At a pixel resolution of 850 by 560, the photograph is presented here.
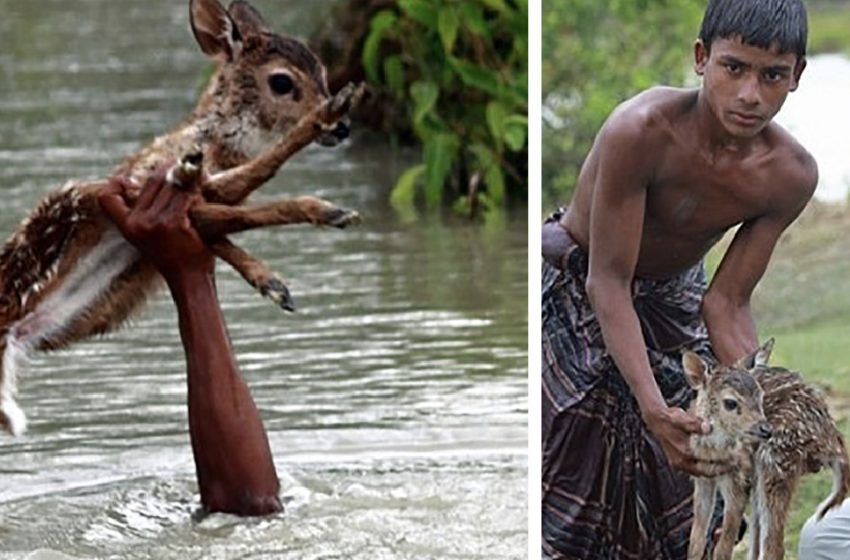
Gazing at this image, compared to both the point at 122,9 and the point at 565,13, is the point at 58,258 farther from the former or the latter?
the point at 122,9

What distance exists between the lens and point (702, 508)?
3.84 metres

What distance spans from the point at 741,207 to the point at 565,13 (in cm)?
49

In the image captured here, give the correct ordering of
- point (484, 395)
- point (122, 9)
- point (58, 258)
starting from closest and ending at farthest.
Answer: point (58, 258) < point (484, 395) < point (122, 9)

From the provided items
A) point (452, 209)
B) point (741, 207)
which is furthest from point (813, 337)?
point (452, 209)

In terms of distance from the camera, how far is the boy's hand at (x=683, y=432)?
3.83 metres

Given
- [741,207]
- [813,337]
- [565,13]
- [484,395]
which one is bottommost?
[484,395]

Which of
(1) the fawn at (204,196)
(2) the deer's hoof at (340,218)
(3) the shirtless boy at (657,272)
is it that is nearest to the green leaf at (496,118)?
(1) the fawn at (204,196)

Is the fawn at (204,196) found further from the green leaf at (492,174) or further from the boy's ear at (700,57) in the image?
the green leaf at (492,174)

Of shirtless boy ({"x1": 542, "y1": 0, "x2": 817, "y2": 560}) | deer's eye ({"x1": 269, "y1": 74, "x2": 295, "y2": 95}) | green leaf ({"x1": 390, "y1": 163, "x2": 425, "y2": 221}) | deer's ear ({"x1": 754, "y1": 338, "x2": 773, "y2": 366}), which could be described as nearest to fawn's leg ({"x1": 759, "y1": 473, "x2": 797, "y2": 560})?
shirtless boy ({"x1": 542, "y1": 0, "x2": 817, "y2": 560})

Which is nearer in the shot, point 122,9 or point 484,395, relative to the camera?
point 484,395

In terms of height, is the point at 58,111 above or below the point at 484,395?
above

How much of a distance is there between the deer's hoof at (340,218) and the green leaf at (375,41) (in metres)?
3.95

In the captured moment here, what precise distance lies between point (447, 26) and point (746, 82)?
13.7 feet

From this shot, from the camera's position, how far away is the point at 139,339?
6172 mm
